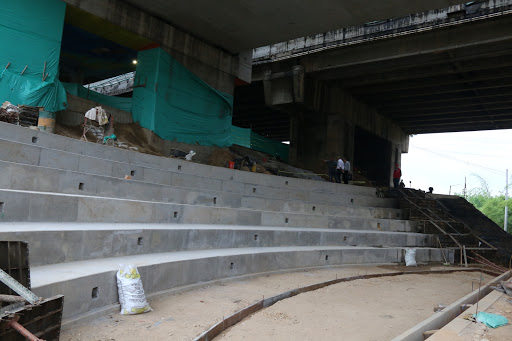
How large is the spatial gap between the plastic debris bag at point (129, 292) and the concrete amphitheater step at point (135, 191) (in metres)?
2.94

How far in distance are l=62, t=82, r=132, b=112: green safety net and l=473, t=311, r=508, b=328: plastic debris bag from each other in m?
14.5

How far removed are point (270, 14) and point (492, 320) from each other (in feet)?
42.9

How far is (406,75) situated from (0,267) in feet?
67.4

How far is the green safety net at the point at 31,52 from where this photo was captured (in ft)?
40.3

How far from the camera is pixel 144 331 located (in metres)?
4.74

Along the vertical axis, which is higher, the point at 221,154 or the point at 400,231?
the point at 221,154

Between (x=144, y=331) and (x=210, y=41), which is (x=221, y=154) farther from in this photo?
(x=144, y=331)

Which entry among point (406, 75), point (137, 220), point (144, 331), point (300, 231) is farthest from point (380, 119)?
point (144, 331)

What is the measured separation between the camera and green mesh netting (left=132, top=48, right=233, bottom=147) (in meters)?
16.3

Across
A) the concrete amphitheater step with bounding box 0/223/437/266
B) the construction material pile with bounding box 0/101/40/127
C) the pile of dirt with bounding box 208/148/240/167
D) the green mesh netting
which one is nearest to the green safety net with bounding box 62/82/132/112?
the green mesh netting

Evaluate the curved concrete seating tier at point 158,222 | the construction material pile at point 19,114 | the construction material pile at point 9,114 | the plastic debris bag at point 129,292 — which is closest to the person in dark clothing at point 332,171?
the curved concrete seating tier at point 158,222

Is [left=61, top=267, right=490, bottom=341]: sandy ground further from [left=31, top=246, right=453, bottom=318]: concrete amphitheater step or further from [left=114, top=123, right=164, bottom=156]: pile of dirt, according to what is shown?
[left=114, top=123, right=164, bottom=156]: pile of dirt

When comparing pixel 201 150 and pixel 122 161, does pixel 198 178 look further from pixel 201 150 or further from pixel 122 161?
pixel 201 150

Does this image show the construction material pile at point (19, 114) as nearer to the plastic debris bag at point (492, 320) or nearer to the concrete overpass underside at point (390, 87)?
the plastic debris bag at point (492, 320)
